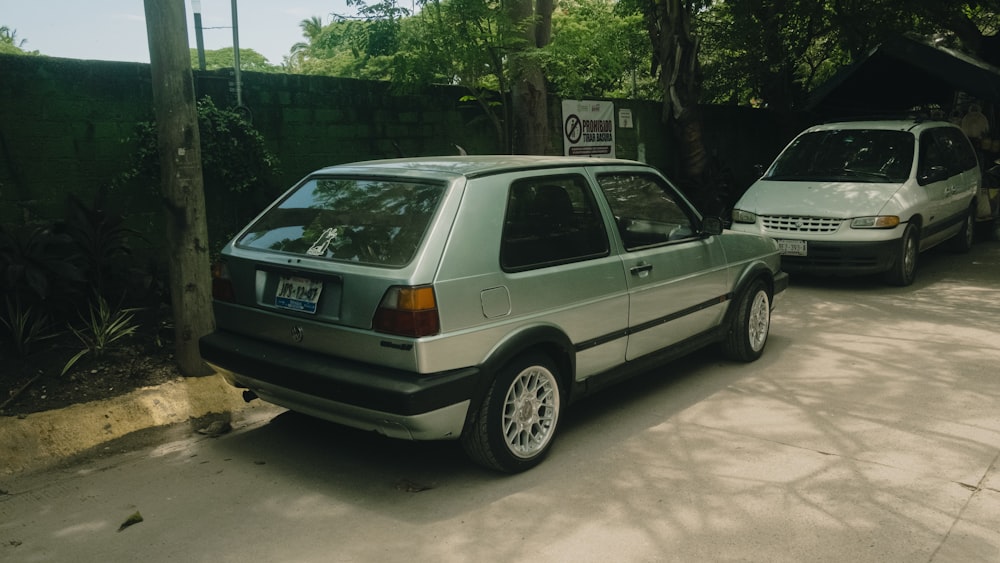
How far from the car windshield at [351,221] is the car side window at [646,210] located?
54.0 inches

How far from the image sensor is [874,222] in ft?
28.9

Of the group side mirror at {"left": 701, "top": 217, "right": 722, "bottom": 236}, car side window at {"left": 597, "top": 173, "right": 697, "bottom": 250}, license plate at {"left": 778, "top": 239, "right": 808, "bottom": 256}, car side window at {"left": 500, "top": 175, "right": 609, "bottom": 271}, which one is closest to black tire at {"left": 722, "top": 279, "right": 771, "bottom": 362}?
side mirror at {"left": 701, "top": 217, "right": 722, "bottom": 236}

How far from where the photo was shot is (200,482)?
14.4 ft

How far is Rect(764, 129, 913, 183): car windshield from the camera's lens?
9.55 metres

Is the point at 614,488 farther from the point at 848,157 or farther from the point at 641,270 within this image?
the point at 848,157

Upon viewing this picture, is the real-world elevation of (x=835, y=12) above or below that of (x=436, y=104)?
above

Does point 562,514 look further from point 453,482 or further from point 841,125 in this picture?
point 841,125

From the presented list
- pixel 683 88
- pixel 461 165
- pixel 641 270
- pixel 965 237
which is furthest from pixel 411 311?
pixel 683 88

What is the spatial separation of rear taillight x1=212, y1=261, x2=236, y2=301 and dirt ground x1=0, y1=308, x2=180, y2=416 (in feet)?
4.06

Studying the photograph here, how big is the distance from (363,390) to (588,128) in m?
9.01

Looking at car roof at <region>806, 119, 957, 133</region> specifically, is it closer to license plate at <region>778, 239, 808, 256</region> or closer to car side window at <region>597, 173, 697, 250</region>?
license plate at <region>778, 239, 808, 256</region>

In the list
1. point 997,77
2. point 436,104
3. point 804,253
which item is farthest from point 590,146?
point 997,77

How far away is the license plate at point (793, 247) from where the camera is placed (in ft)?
29.6

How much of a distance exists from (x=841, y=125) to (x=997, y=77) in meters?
3.69
